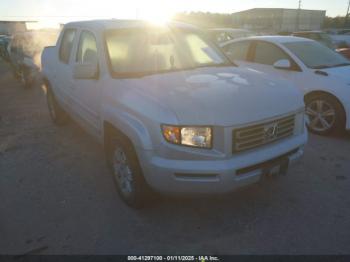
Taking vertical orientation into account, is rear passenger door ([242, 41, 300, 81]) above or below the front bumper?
above

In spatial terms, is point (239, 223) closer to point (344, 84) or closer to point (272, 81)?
point (272, 81)

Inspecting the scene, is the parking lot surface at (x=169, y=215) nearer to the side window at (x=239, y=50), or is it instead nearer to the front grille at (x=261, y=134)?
the front grille at (x=261, y=134)

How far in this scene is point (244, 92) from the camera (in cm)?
279

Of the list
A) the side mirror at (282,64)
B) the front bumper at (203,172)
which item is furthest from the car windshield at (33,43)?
the front bumper at (203,172)

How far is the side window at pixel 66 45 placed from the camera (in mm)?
4512

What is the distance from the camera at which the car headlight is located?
2.47m

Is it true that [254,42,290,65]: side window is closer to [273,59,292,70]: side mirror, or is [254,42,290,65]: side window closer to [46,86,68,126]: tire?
[273,59,292,70]: side mirror

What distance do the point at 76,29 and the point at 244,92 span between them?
285cm

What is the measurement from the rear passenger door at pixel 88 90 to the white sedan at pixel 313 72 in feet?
7.52

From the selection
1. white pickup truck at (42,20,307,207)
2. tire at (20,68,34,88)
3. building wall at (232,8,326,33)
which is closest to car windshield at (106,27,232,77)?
white pickup truck at (42,20,307,207)

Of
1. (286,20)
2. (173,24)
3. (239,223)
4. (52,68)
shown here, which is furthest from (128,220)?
(286,20)

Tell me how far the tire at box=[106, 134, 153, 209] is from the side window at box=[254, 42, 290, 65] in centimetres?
374

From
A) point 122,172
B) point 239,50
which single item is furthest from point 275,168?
point 239,50

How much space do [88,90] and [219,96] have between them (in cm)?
173
